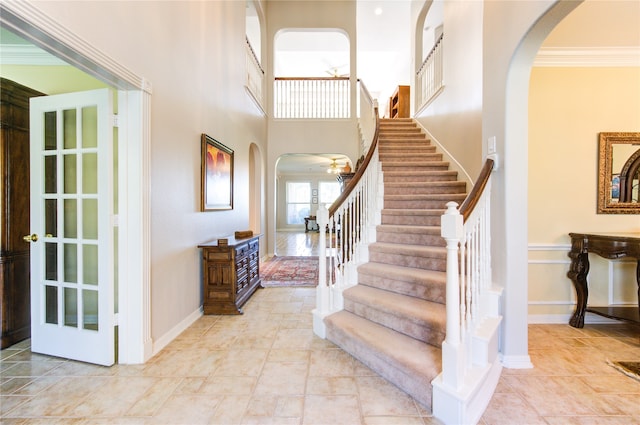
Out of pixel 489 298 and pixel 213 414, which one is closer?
pixel 213 414

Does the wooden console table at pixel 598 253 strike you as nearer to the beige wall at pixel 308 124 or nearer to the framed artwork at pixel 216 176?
the framed artwork at pixel 216 176

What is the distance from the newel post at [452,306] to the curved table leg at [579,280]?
2.09 m

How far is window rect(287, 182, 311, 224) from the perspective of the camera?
1384 centimetres

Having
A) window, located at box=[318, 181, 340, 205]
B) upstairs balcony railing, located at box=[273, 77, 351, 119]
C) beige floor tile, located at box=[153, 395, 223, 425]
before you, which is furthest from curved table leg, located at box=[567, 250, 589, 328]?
window, located at box=[318, 181, 340, 205]

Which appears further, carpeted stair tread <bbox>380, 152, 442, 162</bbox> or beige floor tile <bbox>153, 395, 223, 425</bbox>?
carpeted stair tread <bbox>380, 152, 442, 162</bbox>

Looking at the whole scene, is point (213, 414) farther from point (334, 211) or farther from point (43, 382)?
point (334, 211)

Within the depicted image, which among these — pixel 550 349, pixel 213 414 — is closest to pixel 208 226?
pixel 213 414

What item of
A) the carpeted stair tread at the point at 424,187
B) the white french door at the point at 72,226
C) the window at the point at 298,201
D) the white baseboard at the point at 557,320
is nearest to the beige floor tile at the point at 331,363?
the white french door at the point at 72,226

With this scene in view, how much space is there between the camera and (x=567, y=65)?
2.88 m

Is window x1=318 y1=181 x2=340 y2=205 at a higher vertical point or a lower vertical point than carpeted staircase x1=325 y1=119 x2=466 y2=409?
higher

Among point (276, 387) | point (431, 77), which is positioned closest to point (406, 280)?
point (276, 387)

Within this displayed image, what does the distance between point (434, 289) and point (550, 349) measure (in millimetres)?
1179

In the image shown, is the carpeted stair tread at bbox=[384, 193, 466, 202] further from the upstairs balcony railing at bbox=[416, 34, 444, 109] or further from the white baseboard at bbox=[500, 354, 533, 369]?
the upstairs balcony railing at bbox=[416, 34, 444, 109]

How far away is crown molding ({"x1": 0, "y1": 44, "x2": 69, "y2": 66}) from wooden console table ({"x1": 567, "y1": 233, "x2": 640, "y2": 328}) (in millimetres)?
5264
